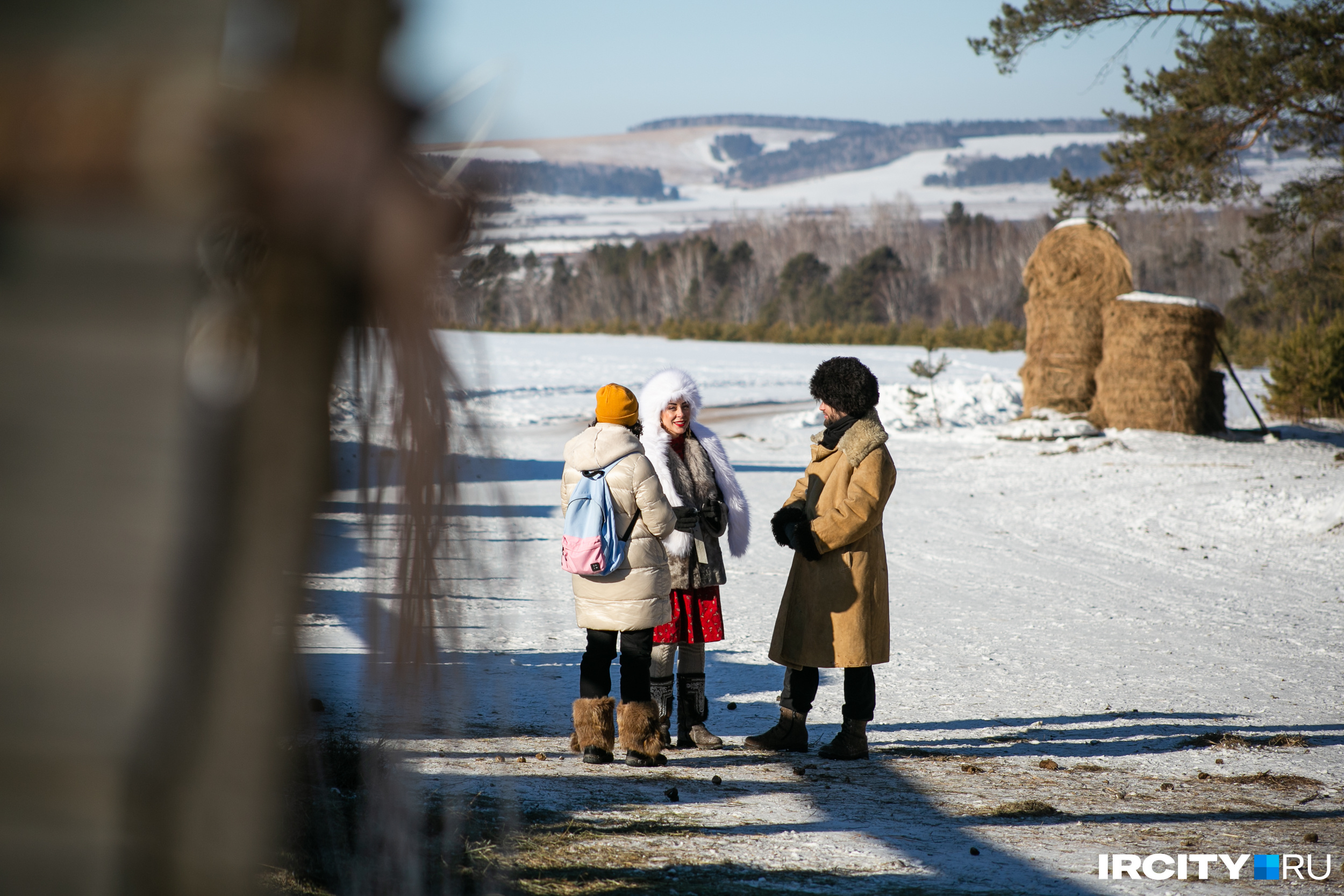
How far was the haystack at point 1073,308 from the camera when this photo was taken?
62.1 feet

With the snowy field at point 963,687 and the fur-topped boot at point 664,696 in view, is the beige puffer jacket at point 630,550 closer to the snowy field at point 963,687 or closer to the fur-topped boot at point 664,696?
the snowy field at point 963,687

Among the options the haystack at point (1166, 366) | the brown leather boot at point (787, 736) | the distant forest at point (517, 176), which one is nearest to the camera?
the distant forest at point (517, 176)

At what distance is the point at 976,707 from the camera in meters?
5.96

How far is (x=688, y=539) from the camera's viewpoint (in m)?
5.19

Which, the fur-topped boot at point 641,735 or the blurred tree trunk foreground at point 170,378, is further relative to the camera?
the fur-topped boot at point 641,735

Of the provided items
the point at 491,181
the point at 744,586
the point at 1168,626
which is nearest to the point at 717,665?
the point at 744,586

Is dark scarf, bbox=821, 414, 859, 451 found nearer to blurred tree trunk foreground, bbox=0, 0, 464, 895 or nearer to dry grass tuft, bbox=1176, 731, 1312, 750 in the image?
dry grass tuft, bbox=1176, 731, 1312, 750

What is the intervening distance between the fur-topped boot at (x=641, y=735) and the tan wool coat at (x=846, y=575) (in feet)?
2.34

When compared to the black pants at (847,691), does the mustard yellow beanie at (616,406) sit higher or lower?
higher

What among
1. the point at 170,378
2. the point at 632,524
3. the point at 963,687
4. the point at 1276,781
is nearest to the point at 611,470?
the point at 632,524

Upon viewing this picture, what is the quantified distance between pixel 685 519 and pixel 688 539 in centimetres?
11

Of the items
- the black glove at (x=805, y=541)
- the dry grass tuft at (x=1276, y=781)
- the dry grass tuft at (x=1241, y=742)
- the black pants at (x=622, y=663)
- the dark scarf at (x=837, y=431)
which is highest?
the dark scarf at (x=837, y=431)

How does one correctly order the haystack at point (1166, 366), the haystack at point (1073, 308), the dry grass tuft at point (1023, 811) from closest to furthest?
1. the dry grass tuft at point (1023, 811)
2. the haystack at point (1166, 366)
3. the haystack at point (1073, 308)

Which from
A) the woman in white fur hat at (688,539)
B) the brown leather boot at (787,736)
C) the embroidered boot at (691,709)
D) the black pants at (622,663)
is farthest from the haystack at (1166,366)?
the black pants at (622,663)
